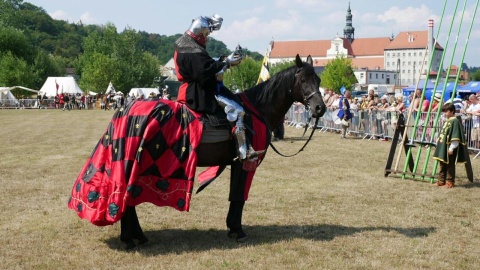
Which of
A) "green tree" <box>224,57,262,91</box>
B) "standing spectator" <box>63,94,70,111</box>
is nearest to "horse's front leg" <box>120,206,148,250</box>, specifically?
"standing spectator" <box>63,94,70,111</box>

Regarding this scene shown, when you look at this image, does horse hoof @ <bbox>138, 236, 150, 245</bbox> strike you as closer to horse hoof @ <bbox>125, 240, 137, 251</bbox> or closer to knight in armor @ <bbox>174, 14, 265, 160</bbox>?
horse hoof @ <bbox>125, 240, 137, 251</bbox>

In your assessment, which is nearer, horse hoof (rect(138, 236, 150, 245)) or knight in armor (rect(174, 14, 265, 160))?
knight in armor (rect(174, 14, 265, 160))

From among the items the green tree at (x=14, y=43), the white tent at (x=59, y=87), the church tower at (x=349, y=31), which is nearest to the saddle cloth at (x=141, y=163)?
the white tent at (x=59, y=87)

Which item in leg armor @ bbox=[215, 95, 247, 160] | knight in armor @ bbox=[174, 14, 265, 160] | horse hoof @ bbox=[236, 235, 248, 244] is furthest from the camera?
horse hoof @ bbox=[236, 235, 248, 244]

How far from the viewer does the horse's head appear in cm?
717

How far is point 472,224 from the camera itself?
838cm

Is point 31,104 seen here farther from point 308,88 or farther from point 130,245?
point 308,88

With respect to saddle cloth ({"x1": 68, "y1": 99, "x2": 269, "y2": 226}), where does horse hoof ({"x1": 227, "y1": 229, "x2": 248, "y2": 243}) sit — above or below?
below

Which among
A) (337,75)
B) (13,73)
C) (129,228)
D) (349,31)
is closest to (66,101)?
(13,73)

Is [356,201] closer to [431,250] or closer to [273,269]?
[431,250]

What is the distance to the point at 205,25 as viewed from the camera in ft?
22.7

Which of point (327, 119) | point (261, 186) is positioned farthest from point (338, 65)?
point (261, 186)

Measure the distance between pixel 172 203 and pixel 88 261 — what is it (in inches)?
45.5

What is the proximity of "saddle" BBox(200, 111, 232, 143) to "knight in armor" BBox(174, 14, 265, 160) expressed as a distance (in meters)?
0.08
